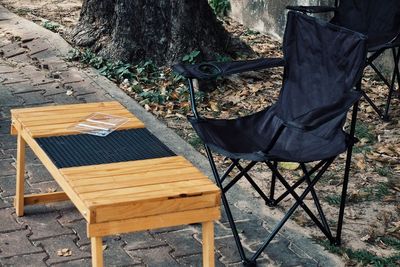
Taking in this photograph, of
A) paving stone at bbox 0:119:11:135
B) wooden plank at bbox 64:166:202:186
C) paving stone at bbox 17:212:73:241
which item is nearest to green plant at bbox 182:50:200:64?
paving stone at bbox 0:119:11:135

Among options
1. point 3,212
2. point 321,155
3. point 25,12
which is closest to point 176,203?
point 321,155

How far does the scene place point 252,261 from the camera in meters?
4.21

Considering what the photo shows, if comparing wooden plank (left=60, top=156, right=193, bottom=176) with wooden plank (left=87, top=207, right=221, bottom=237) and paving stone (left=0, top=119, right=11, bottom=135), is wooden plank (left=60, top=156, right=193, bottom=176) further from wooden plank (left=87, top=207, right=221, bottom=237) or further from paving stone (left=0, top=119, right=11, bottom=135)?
paving stone (left=0, top=119, right=11, bottom=135)

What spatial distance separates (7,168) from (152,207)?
6.69ft

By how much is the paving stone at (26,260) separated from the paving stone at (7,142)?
154 centimetres

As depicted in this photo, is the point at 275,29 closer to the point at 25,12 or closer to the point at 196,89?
the point at 196,89

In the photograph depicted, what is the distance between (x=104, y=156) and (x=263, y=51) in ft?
14.1

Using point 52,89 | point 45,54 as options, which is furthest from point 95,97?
point 45,54

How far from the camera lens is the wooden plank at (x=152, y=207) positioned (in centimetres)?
349

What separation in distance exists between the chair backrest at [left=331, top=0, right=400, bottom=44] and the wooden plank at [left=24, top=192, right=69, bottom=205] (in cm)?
267

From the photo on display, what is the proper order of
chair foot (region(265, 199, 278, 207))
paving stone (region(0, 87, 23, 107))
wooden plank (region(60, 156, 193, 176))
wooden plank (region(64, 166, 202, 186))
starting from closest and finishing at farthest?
1. wooden plank (region(64, 166, 202, 186))
2. wooden plank (region(60, 156, 193, 176))
3. chair foot (region(265, 199, 278, 207))
4. paving stone (region(0, 87, 23, 107))

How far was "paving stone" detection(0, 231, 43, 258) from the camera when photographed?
4.31m

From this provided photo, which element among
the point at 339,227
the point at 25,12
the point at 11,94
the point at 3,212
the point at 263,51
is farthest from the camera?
the point at 25,12

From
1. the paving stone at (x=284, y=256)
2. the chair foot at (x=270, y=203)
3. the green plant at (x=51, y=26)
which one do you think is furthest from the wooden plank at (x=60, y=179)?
the green plant at (x=51, y=26)
